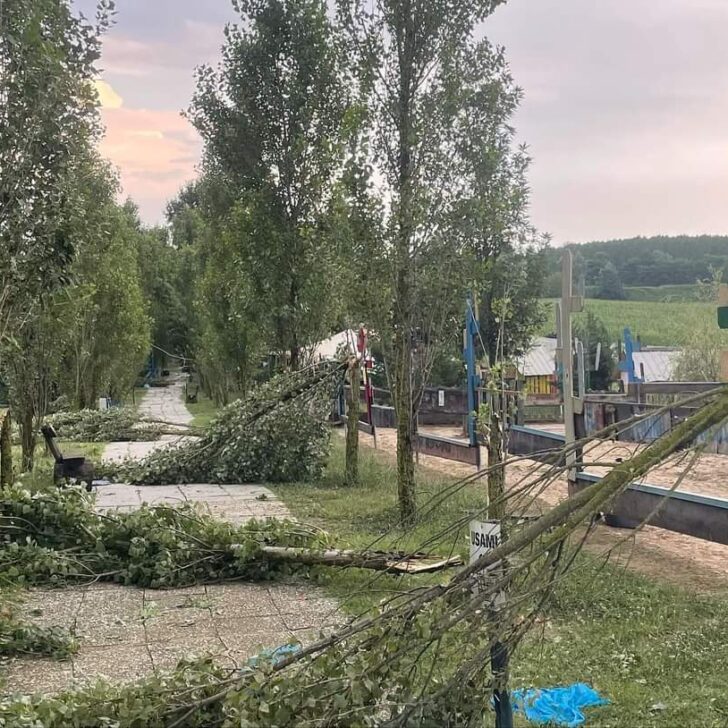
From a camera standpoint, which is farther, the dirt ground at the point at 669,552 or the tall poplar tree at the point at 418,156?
the tall poplar tree at the point at 418,156

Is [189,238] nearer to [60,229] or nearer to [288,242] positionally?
[288,242]

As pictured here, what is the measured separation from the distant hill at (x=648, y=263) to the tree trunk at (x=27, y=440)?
25.0m

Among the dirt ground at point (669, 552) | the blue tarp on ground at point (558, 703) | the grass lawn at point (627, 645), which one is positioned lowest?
the dirt ground at point (669, 552)

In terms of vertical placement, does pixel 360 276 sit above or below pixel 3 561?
above

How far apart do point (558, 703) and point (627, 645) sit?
113 cm

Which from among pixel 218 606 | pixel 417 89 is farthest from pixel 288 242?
pixel 218 606

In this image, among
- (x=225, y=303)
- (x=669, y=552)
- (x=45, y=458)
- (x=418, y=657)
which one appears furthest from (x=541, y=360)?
(x=418, y=657)

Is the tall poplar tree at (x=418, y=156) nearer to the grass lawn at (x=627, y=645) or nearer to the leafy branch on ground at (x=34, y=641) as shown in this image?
the grass lawn at (x=627, y=645)

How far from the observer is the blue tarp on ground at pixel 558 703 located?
3873 mm

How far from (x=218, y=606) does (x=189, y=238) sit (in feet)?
155

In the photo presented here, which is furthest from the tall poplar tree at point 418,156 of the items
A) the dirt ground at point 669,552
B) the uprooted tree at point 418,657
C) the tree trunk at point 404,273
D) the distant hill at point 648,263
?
the distant hill at point 648,263

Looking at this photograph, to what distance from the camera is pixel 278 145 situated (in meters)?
15.6

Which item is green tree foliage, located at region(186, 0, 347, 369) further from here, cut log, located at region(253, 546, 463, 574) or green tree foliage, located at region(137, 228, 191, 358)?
green tree foliage, located at region(137, 228, 191, 358)

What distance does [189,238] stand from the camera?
168ft
